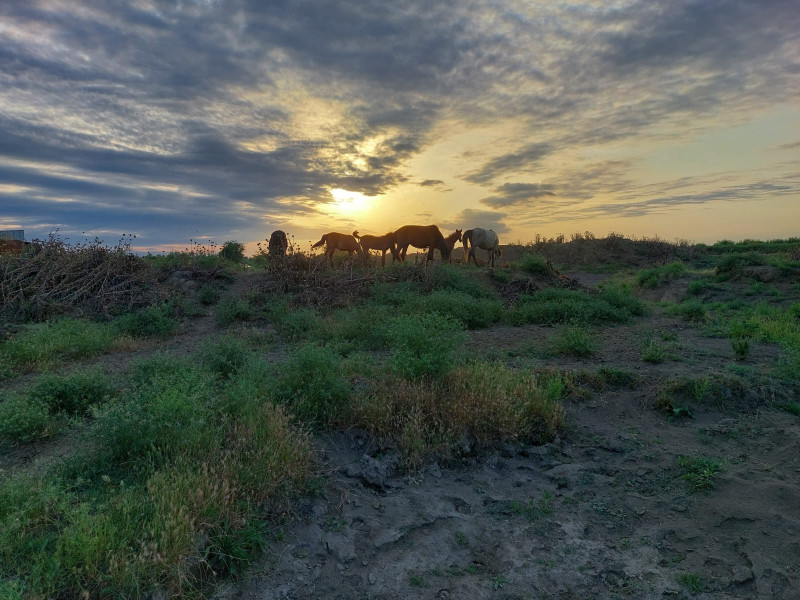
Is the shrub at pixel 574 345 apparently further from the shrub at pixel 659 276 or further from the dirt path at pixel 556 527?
the shrub at pixel 659 276

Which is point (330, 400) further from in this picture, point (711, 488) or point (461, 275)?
point (461, 275)

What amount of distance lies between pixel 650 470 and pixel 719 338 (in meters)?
6.28

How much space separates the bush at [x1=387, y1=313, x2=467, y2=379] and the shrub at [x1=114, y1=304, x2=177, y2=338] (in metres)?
6.52

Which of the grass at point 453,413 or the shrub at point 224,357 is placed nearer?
the grass at point 453,413

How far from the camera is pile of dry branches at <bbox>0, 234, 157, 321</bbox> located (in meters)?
11.5

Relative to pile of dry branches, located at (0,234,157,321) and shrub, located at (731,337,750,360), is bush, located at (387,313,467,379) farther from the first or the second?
pile of dry branches, located at (0,234,157,321)

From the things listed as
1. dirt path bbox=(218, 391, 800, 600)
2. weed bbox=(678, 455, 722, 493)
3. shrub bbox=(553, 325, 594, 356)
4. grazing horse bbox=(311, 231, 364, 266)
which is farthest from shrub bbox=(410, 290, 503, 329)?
grazing horse bbox=(311, 231, 364, 266)

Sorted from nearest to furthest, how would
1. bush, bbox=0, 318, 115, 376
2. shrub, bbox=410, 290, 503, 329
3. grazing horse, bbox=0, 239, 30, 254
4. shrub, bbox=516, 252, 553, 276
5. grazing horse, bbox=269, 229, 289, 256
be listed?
1. bush, bbox=0, 318, 115, 376
2. shrub, bbox=410, 290, 503, 329
3. grazing horse, bbox=0, 239, 30, 254
4. grazing horse, bbox=269, 229, 289, 256
5. shrub, bbox=516, 252, 553, 276

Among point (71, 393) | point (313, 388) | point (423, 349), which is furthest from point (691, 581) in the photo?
point (71, 393)

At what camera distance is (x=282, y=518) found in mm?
3889

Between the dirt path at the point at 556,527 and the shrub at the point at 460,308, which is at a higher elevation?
the shrub at the point at 460,308

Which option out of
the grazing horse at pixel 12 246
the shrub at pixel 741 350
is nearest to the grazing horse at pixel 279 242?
the grazing horse at pixel 12 246

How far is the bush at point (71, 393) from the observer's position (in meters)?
5.69

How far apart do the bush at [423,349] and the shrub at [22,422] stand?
368cm
